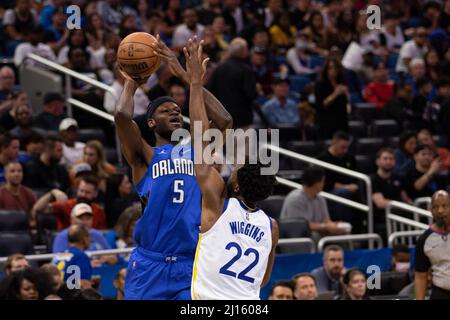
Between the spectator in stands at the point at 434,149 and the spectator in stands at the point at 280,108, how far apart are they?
5.36 ft

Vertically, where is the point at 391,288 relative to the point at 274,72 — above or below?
below

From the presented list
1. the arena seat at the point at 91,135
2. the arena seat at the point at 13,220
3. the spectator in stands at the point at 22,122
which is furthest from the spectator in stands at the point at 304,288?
the arena seat at the point at 91,135

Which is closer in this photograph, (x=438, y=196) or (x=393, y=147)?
(x=438, y=196)

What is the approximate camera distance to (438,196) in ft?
34.4

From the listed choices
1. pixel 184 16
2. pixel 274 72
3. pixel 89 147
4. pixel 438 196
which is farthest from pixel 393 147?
pixel 438 196

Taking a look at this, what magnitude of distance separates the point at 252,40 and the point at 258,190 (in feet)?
36.6

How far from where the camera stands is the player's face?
8188 mm

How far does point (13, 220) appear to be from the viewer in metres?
12.3

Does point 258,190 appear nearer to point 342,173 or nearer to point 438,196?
point 438,196

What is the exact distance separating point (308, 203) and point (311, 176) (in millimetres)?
310

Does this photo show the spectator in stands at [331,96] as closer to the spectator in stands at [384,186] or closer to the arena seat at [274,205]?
the spectator in stands at [384,186]

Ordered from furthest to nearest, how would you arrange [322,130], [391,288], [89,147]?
[322,130] < [89,147] < [391,288]

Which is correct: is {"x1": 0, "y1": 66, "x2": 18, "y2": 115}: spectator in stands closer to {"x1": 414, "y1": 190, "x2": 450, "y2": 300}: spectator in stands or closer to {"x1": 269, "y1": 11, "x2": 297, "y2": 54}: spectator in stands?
{"x1": 269, "y1": 11, "x2": 297, "y2": 54}: spectator in stands

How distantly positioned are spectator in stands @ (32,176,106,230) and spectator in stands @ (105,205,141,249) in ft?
1.42
